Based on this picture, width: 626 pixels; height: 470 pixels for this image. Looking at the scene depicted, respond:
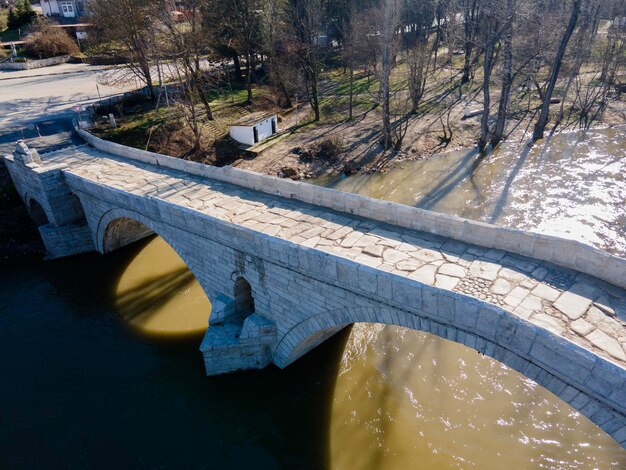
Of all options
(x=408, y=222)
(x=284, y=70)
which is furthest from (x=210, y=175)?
(x=284, y=70)

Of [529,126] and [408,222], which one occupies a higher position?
[408,222]

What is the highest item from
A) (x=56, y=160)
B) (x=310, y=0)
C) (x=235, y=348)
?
(x=310, y=0)

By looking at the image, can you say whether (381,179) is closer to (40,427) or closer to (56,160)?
(56,160)

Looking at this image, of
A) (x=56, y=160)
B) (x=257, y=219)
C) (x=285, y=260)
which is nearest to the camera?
(x=285, y=260)

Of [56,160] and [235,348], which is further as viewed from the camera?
[56,160]

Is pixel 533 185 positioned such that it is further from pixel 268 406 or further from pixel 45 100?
pixel 45 100

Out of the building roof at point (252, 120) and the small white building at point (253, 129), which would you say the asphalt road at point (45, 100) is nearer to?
the small white building at point (253, 129)

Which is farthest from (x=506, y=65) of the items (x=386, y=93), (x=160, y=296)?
(x=160, y=296)

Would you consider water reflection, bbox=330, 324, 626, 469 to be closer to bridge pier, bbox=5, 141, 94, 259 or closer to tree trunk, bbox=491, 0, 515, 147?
bridge pier, bbox=5, 141, 94, 259
